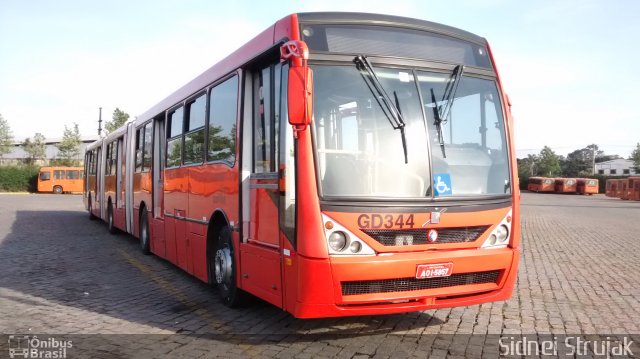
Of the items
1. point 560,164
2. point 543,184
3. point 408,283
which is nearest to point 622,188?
point 543,184

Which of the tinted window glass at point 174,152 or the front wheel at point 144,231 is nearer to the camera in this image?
the tinted window glass at point 174,152

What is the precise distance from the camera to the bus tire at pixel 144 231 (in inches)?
434

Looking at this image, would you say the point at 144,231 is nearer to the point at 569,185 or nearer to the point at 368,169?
the point at 368,169

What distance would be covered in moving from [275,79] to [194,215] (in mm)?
3012

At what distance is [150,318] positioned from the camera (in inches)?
242

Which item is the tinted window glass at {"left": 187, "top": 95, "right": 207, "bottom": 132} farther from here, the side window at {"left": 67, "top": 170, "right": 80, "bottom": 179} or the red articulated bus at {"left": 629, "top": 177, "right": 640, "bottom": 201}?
the red articulated bus at {"left": 629, "top": 177, "right": 640, "bottom": 201}

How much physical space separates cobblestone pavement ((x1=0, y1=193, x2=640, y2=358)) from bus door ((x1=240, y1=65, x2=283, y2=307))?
52 centimetres

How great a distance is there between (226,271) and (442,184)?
2.86 metres

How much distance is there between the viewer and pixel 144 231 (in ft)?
37.1

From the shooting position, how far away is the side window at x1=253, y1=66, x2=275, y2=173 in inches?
217

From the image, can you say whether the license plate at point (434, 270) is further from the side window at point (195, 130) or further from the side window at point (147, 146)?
the side window at point (147, 146)

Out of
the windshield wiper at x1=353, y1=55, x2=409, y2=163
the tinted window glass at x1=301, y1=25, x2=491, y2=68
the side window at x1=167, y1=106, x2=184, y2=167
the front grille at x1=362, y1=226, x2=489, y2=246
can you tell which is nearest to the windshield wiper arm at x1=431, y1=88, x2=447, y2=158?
the windshield wiper at x1=353, y1=55, x2=409, y2=163

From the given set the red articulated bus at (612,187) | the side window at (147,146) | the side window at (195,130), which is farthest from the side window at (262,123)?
the red articulated bus at (612,187)

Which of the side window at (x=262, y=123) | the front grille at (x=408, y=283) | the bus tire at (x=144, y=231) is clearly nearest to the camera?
the front grille at (x=408, y=283)
